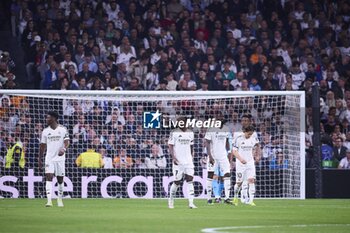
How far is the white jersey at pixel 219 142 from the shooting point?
23.2 m

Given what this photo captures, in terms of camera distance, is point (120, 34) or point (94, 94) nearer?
point (94, 94)

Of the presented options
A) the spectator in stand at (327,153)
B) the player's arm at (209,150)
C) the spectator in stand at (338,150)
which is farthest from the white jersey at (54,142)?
the spectator in stand at (338,150)

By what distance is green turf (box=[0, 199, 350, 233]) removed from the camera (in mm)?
15195

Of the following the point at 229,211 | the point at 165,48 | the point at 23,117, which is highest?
the point at 165,48

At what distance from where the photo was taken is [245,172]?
22.8 m

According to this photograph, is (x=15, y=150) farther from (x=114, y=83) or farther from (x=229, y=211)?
(x=229, y=211)

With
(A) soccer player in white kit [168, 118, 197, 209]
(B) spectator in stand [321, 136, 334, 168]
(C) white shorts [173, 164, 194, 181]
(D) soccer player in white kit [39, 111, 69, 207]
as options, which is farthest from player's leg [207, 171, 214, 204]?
(B) spectator in stand [321, 136, 334, 168]

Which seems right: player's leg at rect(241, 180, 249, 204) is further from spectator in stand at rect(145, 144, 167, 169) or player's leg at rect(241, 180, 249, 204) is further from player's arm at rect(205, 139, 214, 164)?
spectator in stand at rect(145, 144, 167, 169)

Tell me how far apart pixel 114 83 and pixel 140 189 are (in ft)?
10.1

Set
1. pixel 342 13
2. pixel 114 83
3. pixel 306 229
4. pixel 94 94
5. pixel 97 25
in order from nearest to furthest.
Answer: pixel 306 229 < pixel 94 94 < pixel 114 83 < pixel 97 25 < pixel 342 13

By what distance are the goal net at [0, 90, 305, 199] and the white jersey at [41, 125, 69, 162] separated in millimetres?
2760

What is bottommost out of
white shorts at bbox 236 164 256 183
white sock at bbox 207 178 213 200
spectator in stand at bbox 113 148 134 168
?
white sock at bbox 207 178 213 200

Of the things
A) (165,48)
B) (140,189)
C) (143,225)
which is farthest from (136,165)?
(143,225)

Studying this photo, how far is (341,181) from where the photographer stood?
25.5 m
